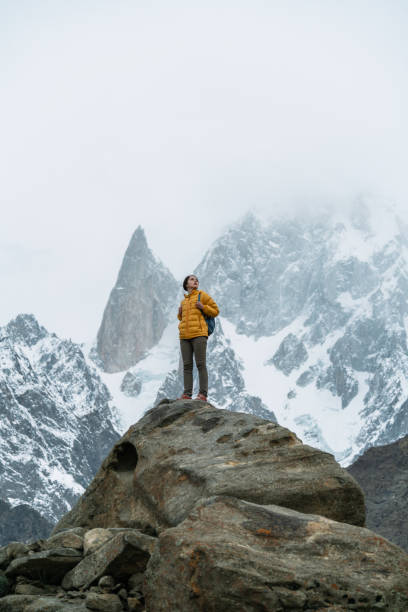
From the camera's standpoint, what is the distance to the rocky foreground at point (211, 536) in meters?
9.41

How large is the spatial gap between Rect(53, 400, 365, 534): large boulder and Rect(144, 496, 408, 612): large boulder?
160cm

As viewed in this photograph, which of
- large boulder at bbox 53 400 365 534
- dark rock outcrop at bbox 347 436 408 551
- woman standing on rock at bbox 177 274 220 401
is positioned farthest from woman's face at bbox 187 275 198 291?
dark rock outcrop at bbox 347 436 408 551

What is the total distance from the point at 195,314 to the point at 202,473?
5.80 meters

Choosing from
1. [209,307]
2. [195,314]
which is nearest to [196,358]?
[195,314]

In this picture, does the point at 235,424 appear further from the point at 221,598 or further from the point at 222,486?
the point at 221,598

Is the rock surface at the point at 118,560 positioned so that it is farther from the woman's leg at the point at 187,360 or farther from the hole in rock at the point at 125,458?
the woman's leg at the point at 187,360

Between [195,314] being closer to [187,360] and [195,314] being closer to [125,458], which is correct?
[187,360]

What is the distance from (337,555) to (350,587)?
652mm

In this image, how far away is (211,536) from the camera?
32.6ft

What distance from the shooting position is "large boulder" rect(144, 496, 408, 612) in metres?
9.27

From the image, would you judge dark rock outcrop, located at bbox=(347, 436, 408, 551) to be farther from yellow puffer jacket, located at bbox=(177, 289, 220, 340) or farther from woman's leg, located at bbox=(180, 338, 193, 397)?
yellow puffer jacket, located at bbox=(177, 289, 220, 340)

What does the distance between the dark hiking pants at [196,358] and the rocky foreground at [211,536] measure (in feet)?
4.90

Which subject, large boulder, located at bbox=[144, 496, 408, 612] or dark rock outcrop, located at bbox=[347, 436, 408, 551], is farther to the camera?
dark rock outcrop, located at bbox=[347, 436, 408, 551]

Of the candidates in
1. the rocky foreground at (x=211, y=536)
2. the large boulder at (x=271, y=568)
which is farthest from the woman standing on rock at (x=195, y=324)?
the large boulder at (x=271, y=568)
